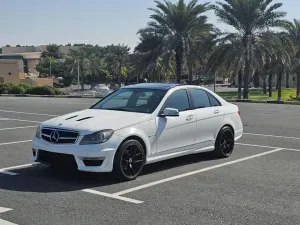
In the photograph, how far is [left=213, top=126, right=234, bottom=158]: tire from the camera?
927cm

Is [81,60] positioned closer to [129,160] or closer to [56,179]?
[56,179]

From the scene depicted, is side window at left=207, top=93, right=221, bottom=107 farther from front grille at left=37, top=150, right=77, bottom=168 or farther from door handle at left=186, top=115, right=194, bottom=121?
front grille at left=37, top=150, right=77, bottom=168

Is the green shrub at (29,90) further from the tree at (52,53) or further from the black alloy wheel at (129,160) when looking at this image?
the tree at (52,53)

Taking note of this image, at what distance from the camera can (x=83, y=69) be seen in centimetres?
9650

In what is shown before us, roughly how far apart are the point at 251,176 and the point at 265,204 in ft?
5.55

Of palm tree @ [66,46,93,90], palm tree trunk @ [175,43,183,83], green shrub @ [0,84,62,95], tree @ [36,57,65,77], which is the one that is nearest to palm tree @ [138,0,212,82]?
palm tree trunk @ [175,43,183,83]

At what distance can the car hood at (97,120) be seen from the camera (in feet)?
23.3

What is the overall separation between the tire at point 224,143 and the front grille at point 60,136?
3269mm

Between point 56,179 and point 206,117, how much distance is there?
3.07 meters

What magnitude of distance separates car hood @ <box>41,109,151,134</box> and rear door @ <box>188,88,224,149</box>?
1.36 metres

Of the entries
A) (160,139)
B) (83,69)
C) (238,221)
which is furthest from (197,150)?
(83,69)

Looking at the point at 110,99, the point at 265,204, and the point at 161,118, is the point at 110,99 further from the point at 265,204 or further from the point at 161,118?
the point at 265,204

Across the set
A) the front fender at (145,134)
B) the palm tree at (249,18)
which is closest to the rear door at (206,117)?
the front fender at (145,134)

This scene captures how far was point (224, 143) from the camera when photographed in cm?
944
